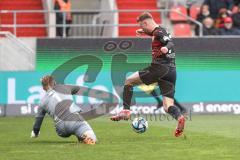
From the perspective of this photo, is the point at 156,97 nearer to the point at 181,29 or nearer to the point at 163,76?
the point at 181,29

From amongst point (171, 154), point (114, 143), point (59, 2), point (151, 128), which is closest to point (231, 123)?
point (151, 128)

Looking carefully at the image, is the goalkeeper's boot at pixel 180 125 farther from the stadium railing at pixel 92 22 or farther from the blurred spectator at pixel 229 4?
the blurred spectator at pixel 229 4

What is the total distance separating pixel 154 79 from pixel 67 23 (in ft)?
39.8

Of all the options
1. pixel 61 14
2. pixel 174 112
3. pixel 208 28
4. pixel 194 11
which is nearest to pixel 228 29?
pixel 208 28

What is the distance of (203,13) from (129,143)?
539 inches

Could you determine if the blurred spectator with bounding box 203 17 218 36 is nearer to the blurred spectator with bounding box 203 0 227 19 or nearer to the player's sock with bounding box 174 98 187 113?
the blurred spectator with bounding box 203 0 227 19

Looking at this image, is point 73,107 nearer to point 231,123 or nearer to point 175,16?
point 231,123

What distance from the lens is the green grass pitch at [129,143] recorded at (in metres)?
13.5

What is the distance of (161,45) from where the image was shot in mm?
16625

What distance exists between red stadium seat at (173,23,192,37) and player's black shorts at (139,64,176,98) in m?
12.3

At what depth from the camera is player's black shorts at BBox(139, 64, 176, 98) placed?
16.7 metres

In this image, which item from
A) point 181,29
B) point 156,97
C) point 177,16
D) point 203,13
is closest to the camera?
point 156,97

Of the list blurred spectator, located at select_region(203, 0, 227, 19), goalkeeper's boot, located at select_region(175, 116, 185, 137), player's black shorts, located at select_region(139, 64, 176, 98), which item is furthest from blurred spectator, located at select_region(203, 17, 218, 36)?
goalkeeper's boot, located at select_region(175, 116, 185, 137)

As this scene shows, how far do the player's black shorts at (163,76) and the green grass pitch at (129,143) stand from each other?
0.97 metres
